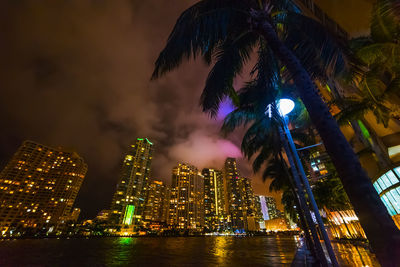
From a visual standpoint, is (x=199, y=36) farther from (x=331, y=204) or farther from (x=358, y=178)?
(x=331, y=204)

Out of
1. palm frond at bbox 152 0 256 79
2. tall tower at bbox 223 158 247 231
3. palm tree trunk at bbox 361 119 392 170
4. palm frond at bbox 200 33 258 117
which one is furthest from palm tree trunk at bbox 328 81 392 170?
tall tower at bbox 223 158 247 231

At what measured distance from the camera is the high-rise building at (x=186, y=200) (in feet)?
399

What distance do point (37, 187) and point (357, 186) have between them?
4936 inches

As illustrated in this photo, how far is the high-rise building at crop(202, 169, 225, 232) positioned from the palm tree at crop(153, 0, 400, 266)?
144716mm

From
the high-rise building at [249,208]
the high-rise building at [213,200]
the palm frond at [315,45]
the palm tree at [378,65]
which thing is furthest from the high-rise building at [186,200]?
the palm frond at [315,45]

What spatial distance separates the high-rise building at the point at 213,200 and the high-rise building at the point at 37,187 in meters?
98.9

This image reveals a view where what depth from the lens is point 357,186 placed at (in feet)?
6.29

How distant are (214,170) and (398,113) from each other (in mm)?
167734

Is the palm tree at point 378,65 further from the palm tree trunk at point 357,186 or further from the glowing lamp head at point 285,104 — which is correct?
the palm tree trunk at point 357,186

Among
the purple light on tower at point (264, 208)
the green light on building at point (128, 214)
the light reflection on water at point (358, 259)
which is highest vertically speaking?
the purple light on tower at point (264, 208)

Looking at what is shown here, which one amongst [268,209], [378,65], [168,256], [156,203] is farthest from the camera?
[268,209]

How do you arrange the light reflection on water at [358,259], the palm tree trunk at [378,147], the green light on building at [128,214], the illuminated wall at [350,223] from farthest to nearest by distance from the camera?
the green light on building at [128,214] < the illuminated wall at [350,223] < the palm tree trunk at [378,147] < the light reflection on water at [358,259]

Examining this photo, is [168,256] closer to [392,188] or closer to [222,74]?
[222,74]

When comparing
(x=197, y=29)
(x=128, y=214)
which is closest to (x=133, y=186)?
(x=128, y=214)
